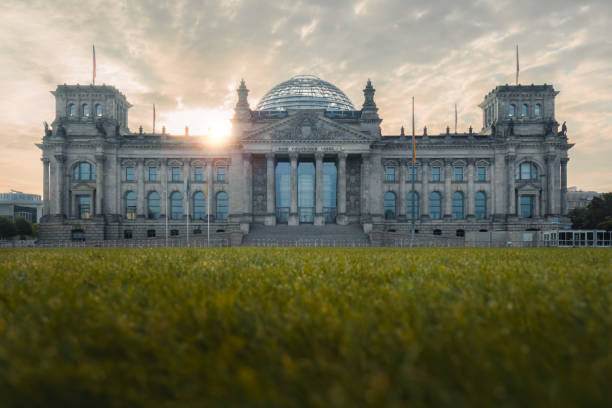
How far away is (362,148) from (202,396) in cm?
4841

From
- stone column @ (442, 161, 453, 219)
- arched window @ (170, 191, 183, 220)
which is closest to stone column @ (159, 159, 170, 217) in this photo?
arched window @ (170, 191, 183, 220)

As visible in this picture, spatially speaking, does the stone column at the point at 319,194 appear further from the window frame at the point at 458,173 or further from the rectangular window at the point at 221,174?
the window frame at the point at 458,173

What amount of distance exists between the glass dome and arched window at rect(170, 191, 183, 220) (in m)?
22.0

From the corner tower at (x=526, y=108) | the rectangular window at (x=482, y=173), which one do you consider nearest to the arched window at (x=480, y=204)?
the rectangular window at (x=482, y=173)

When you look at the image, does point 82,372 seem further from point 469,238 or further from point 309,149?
point 309,149

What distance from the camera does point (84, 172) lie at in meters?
52.7

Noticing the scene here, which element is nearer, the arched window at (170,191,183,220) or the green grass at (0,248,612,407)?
the green grass at (0,248,612,407)

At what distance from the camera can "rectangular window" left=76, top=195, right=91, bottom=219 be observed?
52.4 meters

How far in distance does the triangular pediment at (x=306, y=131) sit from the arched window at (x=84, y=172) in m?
23.3

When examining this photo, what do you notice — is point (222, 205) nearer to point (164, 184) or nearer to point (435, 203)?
point (164, 184)

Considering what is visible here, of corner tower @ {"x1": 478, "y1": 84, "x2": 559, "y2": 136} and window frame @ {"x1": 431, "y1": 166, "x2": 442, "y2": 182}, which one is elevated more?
corner tower @ {"x1": 478, "y1": 84, "x2": 559, "y2": 136}

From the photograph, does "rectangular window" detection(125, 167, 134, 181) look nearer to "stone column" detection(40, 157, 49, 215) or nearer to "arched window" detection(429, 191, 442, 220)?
"stone column" detection(40, 157, 49, 215)

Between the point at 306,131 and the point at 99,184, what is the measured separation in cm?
3011

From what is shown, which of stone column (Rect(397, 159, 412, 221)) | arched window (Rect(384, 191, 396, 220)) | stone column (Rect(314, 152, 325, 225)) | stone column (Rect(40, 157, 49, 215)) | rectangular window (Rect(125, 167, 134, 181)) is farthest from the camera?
arched window (Rect(384, 191, 396, 220))
